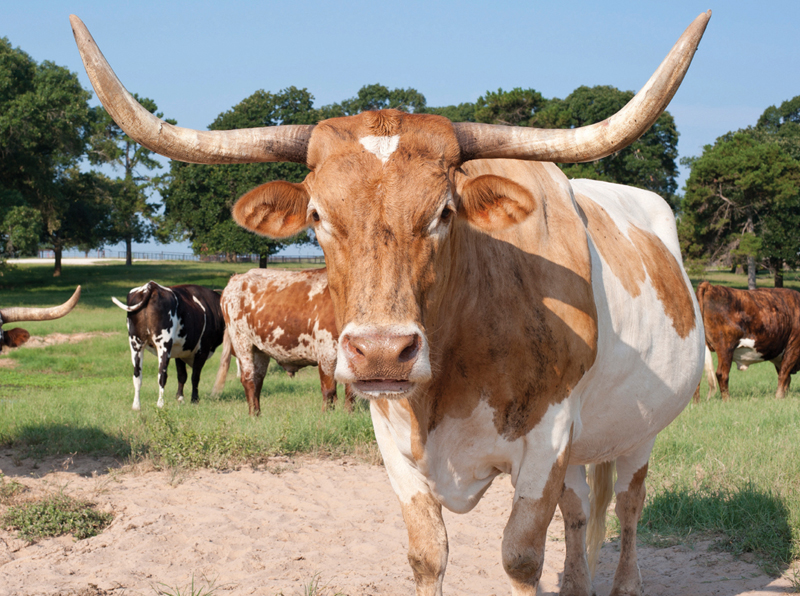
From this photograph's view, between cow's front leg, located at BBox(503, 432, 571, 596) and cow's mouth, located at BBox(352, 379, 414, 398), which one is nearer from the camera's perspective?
cow's mouth, located at BBox(352, 379, 414, 398)

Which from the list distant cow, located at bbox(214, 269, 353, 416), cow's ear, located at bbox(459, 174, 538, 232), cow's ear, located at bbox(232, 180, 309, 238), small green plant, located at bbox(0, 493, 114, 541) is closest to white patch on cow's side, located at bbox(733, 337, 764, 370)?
distant cow, located at bbox(214, 269, 353, 416)

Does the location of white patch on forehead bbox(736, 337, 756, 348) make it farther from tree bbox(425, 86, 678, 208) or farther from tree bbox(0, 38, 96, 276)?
tree bbox(0, 38, 96, 276)

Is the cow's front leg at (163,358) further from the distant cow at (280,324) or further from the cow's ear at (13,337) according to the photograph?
the cow's ear at (13,337)

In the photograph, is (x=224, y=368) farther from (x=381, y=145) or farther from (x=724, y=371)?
(x=381, y=145)

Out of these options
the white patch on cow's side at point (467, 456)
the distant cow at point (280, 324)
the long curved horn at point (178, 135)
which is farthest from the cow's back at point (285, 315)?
the long curved horn at point (178, 135)

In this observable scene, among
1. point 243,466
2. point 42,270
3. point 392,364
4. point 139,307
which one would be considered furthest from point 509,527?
point 42,270

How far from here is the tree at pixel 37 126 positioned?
1081 inches

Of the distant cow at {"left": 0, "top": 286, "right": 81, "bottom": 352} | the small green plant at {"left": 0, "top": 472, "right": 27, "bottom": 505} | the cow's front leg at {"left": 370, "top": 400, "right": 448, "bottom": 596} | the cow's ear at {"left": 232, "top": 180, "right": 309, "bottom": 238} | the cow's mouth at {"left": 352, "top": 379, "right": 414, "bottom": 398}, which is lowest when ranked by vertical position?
the small green plant at {"left": 0, "top": 472, "right": 27, "bottom": 505}

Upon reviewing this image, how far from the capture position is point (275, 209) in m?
2.92

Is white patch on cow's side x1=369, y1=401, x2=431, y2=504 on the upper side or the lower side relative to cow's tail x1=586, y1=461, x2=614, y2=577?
upper

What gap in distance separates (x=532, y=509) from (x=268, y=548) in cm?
266

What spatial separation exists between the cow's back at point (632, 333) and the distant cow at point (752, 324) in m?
8.04

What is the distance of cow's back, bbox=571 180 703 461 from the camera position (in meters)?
3.37

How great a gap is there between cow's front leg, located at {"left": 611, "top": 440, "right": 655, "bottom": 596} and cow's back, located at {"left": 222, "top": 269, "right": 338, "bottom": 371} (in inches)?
231
